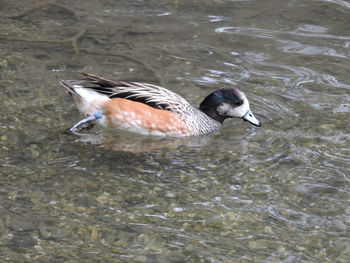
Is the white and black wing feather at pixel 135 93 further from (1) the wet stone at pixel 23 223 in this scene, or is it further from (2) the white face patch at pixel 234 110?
(1) the wet stone at pixel 23 223

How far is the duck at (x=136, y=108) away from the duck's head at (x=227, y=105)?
13mm

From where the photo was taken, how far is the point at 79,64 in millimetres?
10383

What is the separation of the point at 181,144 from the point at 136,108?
704 mm

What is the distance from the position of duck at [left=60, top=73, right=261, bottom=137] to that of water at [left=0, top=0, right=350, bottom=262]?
159 mm

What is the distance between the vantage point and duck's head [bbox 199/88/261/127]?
8953mm

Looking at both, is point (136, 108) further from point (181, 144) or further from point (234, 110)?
point (234, 110)

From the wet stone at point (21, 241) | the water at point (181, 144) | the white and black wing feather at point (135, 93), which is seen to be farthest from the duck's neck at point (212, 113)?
the wet stone at point (21, 241)

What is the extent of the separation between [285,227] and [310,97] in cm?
347

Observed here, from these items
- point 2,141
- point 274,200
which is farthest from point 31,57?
point 274,200

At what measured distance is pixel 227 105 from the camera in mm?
9164

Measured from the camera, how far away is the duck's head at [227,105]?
29.4 ft

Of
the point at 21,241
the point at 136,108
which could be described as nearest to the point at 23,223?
the point at 21,241

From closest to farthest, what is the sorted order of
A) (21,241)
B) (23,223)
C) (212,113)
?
(21,241) < (23,223) < (212,113)

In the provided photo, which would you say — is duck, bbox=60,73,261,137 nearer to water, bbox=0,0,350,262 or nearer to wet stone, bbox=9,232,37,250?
water, bbox=0,0,350,262
